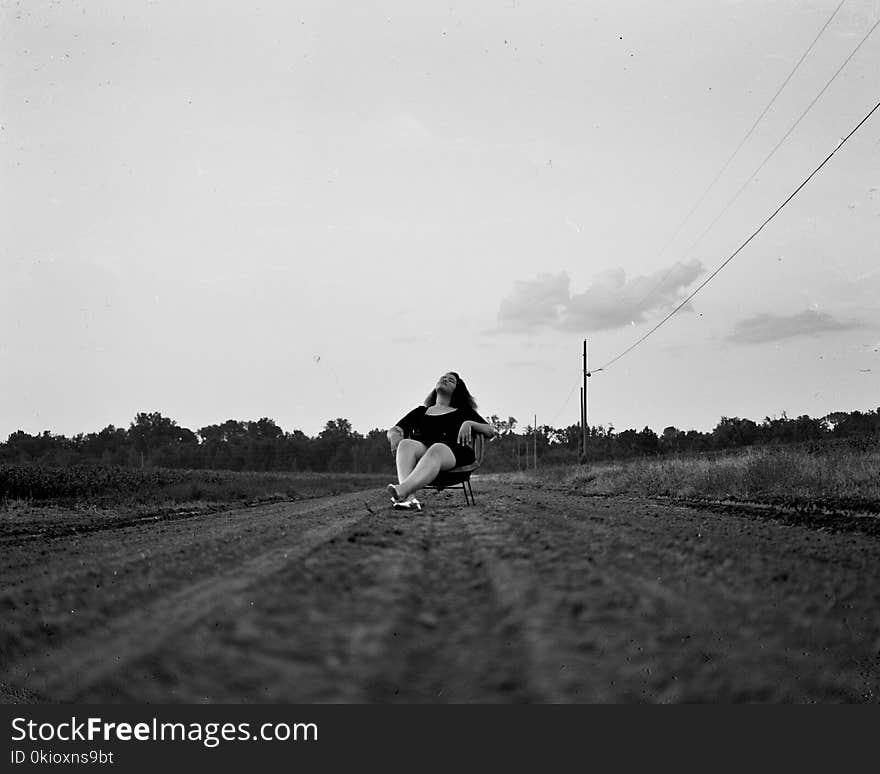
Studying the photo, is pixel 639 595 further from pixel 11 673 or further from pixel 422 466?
pixel 422 466

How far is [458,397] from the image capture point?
4.49 m

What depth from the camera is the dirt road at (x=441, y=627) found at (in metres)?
0.96

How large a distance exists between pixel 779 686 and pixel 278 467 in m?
62.4

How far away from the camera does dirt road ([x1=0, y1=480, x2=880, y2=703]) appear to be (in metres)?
0.96

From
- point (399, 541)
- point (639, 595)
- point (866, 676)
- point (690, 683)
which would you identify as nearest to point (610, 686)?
point (690, 683)

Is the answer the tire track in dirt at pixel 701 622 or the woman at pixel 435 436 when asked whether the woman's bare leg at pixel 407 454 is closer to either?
the woman at pixel 435 436

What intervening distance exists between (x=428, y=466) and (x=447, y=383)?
579 mm

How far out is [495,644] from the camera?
44.1 inches

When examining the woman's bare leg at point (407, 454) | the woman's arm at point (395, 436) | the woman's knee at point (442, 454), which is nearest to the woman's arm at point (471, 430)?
the woman's knee at point (442, 454)

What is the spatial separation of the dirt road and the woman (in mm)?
1744

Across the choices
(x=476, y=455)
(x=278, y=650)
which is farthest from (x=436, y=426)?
(x=278, y=650)

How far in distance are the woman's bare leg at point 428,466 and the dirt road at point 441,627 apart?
1714 millimetres

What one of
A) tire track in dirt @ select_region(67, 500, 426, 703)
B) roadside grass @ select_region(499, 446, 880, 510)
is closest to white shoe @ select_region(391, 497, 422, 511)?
tire track in dirt @ select_region(67, 500, 426, 703)

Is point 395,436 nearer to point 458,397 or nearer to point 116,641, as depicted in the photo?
point 458,397
